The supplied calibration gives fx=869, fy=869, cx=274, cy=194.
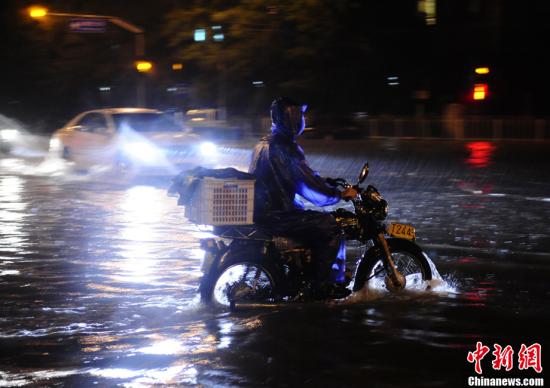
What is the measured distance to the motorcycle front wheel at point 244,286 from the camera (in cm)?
700

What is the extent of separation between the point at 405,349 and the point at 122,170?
1359 centimetres

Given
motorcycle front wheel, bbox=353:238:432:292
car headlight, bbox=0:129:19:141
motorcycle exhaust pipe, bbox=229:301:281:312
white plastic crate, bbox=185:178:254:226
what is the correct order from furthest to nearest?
car headlight, bbox=0:129:19:141 < motorcycle front wheel, bbox=353:238:432:292 < motorcycle exhaust pipe, bbox=229:301:281:312 < white plastic crate, bbox=185:178:254:226

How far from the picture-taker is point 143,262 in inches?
380

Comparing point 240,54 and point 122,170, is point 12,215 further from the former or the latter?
point 240,54

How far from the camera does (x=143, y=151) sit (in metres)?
18.6

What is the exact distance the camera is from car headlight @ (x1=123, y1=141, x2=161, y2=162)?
18.6m

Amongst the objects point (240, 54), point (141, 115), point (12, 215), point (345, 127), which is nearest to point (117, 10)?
point (240, 54)

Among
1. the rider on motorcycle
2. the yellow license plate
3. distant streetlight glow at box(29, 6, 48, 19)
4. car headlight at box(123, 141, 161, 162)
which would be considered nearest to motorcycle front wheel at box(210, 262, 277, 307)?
the rider on motorcycle

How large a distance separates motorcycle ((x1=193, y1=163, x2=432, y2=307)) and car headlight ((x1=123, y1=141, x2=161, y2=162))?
11.7 metres

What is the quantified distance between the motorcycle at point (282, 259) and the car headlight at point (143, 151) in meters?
11.7

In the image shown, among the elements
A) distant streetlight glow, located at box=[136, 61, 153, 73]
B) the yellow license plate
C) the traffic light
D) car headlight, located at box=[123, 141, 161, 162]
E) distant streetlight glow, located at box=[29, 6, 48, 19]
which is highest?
→ distant streetlight glow, located at box=[29, 6, 48, 19]

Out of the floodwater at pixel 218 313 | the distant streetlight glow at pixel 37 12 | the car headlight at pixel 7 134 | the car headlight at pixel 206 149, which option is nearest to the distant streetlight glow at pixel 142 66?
the distant streetlight glow at pixel 37 12

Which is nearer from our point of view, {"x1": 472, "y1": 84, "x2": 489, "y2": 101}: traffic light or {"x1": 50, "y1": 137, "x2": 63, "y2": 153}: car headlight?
{"x1": 50, "y1": 137, "x2": 63, "y2": 153}: car headlight

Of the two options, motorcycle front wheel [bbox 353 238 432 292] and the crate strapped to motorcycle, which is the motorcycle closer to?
motorcycle front wheel [bbox 353 238 432 292]
